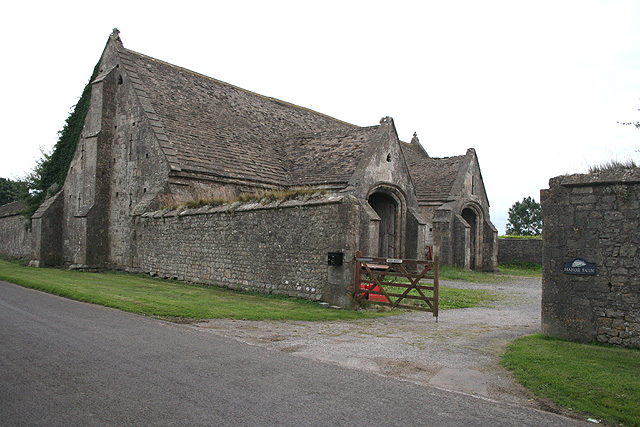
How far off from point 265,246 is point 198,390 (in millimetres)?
9750

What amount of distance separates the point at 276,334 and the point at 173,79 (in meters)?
20.9

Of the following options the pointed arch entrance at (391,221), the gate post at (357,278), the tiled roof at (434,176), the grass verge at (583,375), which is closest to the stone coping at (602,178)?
the grass verge at (583,375)

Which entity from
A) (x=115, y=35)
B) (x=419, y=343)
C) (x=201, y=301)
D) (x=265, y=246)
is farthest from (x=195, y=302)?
(x=115, y=35)

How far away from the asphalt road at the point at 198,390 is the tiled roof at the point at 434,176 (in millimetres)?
24106

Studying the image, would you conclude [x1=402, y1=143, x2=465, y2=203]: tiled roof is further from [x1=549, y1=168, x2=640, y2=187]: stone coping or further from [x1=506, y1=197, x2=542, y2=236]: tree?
[x1=506, y1=197, x2=542, y2=236]: tree

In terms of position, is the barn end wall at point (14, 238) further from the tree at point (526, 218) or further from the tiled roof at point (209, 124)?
the tree at point (526, 218)

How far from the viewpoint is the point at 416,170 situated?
3375 cm

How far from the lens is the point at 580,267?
884cm

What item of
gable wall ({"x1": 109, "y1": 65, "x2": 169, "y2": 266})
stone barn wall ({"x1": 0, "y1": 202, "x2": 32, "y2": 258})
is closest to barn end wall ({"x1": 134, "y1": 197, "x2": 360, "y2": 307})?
gable wall ({"x1": 109, "y1": 65, "x2": 169, "y2": 266})

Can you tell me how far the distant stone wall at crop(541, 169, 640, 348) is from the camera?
8.38 metres

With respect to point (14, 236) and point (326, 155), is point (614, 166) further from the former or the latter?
point (14, 236)

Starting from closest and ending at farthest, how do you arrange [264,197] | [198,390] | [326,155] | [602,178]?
[198,390] → [602,178] → [264,197] → [326,155]

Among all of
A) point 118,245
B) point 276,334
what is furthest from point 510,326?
point 118,245

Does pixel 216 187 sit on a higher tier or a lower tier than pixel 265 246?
higher
